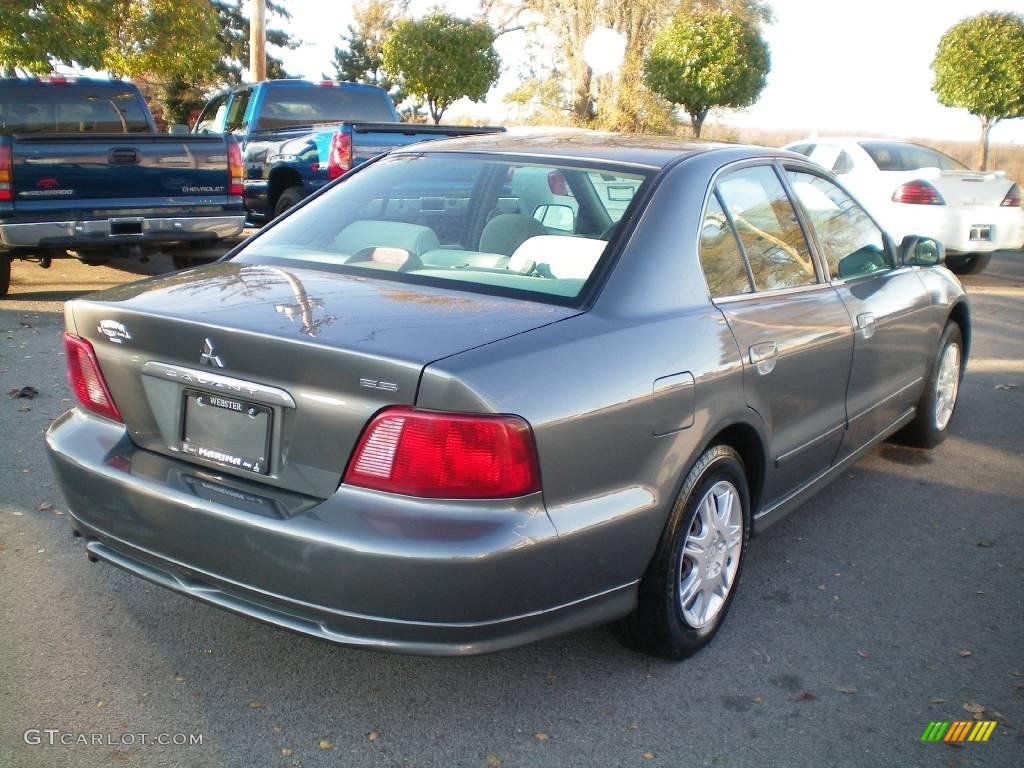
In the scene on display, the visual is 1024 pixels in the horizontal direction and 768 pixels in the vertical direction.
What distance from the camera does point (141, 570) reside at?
2.99 meters

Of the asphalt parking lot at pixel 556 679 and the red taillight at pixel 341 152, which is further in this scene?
the red taillight at pixel 341 152

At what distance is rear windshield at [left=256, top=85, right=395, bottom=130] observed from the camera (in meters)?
12.5

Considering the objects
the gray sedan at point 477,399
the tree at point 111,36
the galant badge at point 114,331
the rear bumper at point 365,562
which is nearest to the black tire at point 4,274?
the gray sedan at point 477,399

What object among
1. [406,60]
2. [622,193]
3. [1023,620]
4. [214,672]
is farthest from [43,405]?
[406,60]

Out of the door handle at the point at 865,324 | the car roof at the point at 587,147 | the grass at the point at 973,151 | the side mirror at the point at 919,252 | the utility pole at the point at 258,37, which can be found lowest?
the grass at the point at 973,151

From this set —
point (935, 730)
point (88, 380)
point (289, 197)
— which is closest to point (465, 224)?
point (88, 380)

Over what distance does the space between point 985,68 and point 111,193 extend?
60.9 ft

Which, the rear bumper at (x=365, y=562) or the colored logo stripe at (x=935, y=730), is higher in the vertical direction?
the rear bumper at (x=365, y=562)

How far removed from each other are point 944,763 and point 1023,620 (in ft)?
3.76

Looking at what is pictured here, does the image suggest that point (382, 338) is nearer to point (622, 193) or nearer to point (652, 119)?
point (622, 193)

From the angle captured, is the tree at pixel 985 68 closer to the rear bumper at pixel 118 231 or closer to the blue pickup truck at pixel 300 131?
the blue pickup truck at pixel 300 131

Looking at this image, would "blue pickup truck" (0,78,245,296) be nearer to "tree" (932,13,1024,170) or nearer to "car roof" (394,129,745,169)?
"car roof" (394,129,745,169)

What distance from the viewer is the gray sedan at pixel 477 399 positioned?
2.56 m

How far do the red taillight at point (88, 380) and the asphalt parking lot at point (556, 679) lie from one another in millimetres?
780
